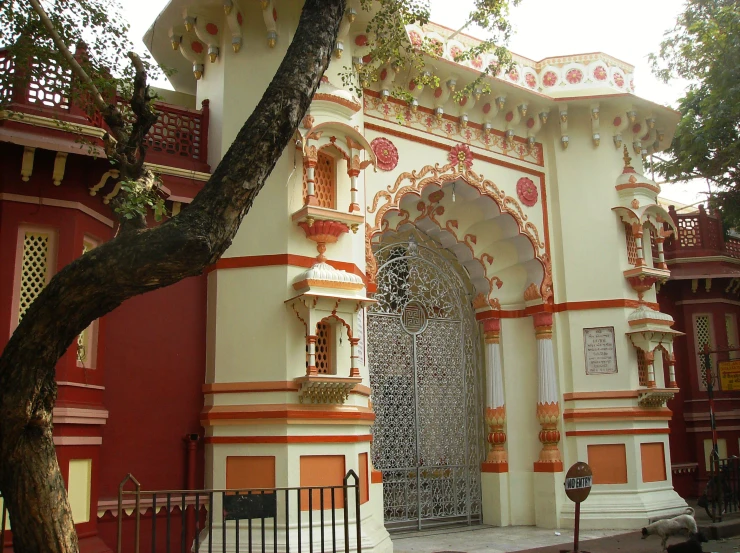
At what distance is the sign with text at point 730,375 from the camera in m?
11.6

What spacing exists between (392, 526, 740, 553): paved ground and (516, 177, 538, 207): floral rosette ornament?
451 centimetres

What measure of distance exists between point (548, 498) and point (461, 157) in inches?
187

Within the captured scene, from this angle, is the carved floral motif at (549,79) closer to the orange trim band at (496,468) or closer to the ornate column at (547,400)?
the ornate column at (547,400)

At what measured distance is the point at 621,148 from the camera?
11133 millimetres

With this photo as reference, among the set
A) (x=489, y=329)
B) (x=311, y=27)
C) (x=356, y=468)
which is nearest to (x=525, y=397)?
(x=489, y=329)

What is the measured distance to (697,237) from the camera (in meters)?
13.3

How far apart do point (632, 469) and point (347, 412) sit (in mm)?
4518

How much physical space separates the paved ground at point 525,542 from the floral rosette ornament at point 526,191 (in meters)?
4.51

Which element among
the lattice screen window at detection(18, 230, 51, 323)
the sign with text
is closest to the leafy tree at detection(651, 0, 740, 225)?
the sign with text

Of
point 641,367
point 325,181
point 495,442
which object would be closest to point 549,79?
point 641,367

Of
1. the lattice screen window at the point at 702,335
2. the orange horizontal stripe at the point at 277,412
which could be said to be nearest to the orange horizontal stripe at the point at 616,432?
the lattice screen window at the point at 702,335

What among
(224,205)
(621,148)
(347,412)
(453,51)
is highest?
(453,51)

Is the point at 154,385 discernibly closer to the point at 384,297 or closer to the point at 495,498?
the point at 384,297

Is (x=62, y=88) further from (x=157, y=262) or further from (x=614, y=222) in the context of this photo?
(x=614, y=222)
